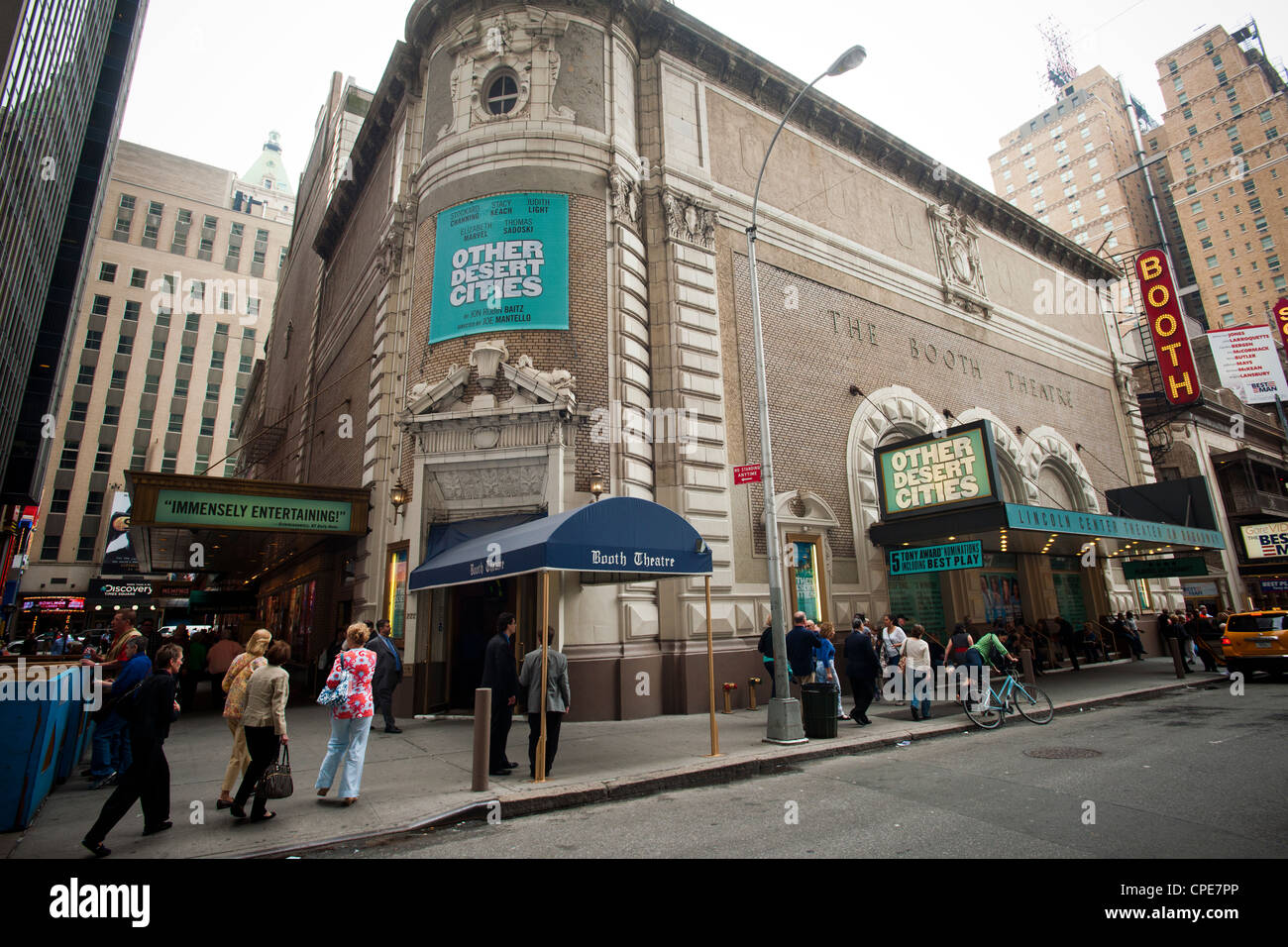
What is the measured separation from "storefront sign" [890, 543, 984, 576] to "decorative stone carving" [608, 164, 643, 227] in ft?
37.4

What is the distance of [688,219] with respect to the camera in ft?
56.5

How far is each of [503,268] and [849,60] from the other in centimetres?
808

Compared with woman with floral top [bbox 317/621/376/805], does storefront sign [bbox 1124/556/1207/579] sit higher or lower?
higher

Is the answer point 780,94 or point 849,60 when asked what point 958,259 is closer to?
point 780,94

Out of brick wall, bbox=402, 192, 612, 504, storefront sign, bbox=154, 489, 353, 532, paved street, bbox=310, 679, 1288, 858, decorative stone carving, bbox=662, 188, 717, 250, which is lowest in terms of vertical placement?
paved street, bbox=310, 679, 1288, 858

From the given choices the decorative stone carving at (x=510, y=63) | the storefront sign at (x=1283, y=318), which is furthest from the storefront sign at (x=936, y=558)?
the storefront sign at (x=1283, y=318)

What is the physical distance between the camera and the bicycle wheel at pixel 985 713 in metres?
11.8

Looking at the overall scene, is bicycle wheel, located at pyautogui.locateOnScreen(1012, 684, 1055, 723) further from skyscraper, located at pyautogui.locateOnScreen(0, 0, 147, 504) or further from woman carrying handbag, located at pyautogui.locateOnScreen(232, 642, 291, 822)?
skyscraper, located at pyautogui.locateOnScreen(0, 0, 147, 504)

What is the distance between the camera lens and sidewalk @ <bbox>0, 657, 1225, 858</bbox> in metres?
6.20

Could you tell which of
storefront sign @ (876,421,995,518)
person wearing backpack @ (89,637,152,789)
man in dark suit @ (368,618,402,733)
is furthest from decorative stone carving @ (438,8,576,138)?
person wearing backpack @ (89,637,152,789)

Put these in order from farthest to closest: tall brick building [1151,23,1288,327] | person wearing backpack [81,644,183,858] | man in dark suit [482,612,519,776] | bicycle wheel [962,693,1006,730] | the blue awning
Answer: tall brick building [1151,23,1288,327] < bicycle wheel [962,693,1006,730] < the blue awning < man in dark suit [482,612,519,776] < person wearing backpack [81,644,183,858]

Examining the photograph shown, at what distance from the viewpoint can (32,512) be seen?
1817 inches
